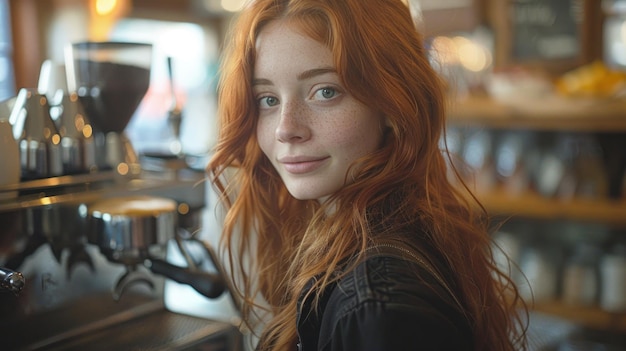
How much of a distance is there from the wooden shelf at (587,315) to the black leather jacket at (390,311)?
1518 mm

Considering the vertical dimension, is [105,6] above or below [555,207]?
above

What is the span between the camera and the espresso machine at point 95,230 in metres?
0.90

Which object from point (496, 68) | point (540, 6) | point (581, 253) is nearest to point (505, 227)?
point (581, 253)

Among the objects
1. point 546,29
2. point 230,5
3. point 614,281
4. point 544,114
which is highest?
point 230,5

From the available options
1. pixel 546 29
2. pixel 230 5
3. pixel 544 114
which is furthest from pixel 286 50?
pixel 230 5

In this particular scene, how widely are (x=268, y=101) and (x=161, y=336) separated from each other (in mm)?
408

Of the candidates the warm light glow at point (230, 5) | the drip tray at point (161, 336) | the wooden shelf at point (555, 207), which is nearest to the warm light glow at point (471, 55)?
the wooden shelf at point (555, 207)

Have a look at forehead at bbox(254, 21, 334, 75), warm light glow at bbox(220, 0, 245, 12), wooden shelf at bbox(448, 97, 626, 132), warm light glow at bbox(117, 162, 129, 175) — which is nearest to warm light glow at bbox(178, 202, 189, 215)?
warm light glow at bbox(117, 162, 129, 175)

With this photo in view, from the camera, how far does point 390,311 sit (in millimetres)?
→ 621

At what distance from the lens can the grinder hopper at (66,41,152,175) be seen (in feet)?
3.45

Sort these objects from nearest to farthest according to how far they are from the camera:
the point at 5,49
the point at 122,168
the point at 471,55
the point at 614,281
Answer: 1. the point at 122,168
2. the point at 614,281
3. the point at 5,49
4. the point at 471,55

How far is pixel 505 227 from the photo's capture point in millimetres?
2396

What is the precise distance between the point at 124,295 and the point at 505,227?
1689mm

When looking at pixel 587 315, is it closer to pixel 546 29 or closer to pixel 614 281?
pixel 614 281
